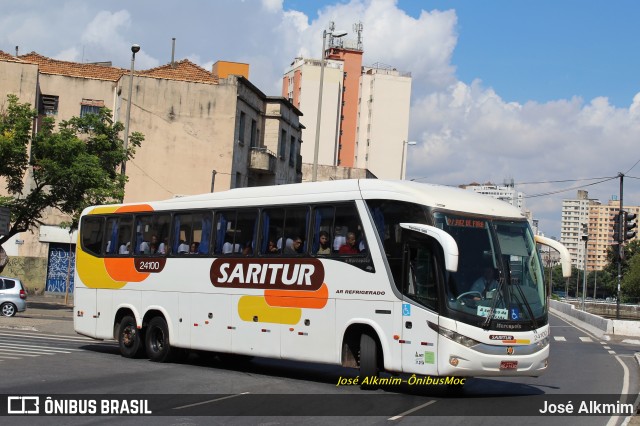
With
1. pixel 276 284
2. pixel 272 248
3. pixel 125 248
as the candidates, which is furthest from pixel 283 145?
Result: pixel 276 284

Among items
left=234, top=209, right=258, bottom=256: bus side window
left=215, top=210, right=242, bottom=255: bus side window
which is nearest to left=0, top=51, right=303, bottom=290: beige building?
left=215, top=210, right=242, bottom=255: bus side window

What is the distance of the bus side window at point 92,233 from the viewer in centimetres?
2053

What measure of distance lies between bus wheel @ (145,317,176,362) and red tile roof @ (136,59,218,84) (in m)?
32.3

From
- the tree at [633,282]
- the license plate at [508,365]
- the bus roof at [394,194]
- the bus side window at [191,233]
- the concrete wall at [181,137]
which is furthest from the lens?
the tree at [633,282]

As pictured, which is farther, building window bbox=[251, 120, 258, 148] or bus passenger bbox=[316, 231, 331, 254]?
building window bbox=[251, 120, 258, 148]

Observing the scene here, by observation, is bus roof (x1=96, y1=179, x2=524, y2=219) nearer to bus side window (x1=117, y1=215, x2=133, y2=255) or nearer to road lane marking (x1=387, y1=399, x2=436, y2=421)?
road lane marking (x1=387, y1=399, x2=436, y2=421)

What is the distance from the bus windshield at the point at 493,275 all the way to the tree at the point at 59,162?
2207 centimetres

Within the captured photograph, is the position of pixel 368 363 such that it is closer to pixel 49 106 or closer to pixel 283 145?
pixel 49 106

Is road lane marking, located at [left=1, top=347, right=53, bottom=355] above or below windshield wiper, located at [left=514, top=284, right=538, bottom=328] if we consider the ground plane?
below

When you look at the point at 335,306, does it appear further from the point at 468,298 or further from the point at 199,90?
the point at 199,90

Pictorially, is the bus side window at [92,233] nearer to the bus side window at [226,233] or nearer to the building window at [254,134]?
the bus side window at [226,233]

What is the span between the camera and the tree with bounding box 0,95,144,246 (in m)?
33.4

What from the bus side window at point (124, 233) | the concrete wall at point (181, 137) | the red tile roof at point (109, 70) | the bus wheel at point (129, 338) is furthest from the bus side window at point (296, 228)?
the red tile roof at point (109, 70)

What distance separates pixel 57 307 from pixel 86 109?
51.2ft
